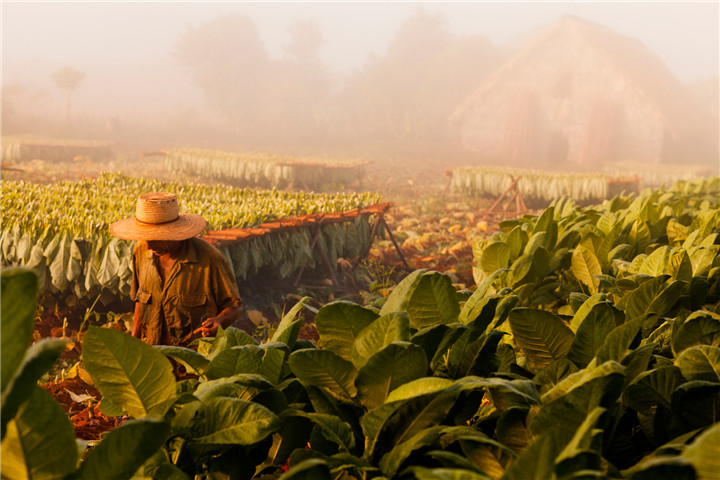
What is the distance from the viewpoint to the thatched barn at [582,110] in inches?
1409

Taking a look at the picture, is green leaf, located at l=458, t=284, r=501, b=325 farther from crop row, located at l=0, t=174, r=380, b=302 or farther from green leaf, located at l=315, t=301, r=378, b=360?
crop row, located at l=0, t=174, r=380, b=302

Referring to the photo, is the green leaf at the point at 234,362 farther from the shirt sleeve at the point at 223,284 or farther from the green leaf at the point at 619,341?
the shirt sleeve at the point at 223,284

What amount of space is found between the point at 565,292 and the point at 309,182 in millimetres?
14647

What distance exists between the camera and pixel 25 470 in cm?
69

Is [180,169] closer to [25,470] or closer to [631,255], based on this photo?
[631,255]

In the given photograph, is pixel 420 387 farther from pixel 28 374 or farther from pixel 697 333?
pixel 697 333

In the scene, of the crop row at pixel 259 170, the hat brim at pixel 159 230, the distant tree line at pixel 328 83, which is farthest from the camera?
the distant tree line at pixel 328 83

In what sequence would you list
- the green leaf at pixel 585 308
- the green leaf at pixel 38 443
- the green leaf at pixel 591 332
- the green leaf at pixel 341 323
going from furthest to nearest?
the green leaf at pixel 585 308
the green leaf at pixel 591 332
the green leaf at pixel 341 323
the green leaf at pixel 38 443

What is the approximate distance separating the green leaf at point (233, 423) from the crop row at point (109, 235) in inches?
165

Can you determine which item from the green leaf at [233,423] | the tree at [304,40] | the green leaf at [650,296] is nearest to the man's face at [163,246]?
the green leaf at [233,423]

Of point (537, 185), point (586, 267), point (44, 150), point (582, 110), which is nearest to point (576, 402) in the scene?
point (586, 267)

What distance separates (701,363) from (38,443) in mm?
1093

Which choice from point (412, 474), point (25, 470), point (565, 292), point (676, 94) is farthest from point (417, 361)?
point (676, 94)

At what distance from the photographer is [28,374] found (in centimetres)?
61
